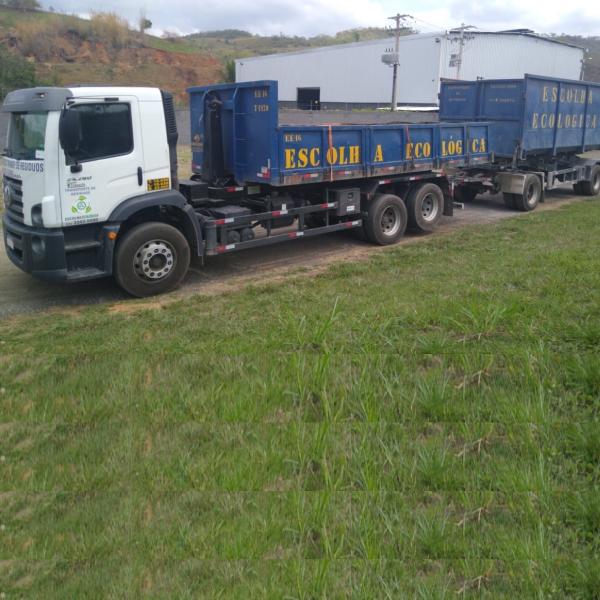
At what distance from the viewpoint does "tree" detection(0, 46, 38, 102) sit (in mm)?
35688

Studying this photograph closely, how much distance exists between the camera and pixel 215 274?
9.55 m

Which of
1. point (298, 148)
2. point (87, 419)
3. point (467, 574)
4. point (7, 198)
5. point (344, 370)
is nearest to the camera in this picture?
point (467, 574)

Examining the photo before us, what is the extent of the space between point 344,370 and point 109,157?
4995 mm

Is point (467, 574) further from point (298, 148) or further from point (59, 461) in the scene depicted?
point (298, 148)

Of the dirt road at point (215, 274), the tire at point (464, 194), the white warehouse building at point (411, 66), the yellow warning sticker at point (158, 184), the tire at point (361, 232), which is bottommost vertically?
the dirt road at point (215, 274)

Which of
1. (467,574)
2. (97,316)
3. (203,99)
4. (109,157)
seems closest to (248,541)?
(467,574)

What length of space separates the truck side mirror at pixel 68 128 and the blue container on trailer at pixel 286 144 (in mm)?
2890

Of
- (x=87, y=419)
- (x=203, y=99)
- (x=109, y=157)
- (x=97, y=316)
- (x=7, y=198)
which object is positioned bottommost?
(x=97, y=316)

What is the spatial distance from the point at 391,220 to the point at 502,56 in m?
43.0

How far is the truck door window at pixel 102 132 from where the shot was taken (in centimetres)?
753

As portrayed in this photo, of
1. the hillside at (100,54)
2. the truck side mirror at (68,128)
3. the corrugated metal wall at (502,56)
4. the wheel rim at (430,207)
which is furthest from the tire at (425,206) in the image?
the corrugated metal wall at (502,56)

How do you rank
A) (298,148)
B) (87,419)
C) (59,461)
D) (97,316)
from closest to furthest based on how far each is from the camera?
(59,461) → (87,419) → (97,316) → (298,148)

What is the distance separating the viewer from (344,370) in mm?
4016

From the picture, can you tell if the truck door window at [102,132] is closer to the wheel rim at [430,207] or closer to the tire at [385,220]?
the tire at [385,220]
